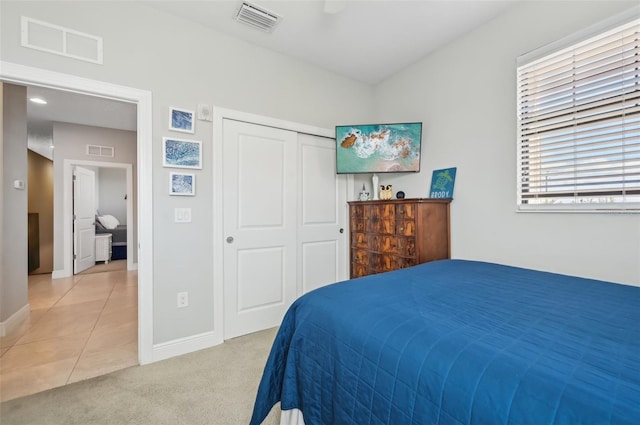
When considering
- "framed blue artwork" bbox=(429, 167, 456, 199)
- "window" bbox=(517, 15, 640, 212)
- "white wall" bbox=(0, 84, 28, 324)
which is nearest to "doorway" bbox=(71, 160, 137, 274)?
"white wall" bbox=(0, 84, 28, 324)

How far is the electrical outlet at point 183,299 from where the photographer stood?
224cm

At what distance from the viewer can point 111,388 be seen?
5.80 ft

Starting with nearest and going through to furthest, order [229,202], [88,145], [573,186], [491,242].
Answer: [573,186] → [491,242] → [229,202] → [88,145]

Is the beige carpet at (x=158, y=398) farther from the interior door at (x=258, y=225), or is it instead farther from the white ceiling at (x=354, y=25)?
the white ceiling at (x=354, y=25)

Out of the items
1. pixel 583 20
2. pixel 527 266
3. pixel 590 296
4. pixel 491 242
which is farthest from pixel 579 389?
pixel 583 20

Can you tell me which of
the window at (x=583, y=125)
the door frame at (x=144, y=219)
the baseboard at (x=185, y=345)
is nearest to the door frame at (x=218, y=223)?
the baseboard at (x=185, y=345)

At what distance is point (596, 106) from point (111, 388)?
365 centimetres

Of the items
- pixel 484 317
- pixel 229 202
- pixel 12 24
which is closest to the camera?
pixel 484 317

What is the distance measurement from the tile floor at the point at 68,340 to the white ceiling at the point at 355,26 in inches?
81.5

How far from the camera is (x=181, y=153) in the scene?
88.2 inches

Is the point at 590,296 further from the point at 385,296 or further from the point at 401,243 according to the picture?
the point at 401,243

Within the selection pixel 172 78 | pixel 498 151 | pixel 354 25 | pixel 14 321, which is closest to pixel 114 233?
pixel 14 321

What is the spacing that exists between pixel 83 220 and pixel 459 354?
6618 millimetres

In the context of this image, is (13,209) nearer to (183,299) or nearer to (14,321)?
(14,321)
